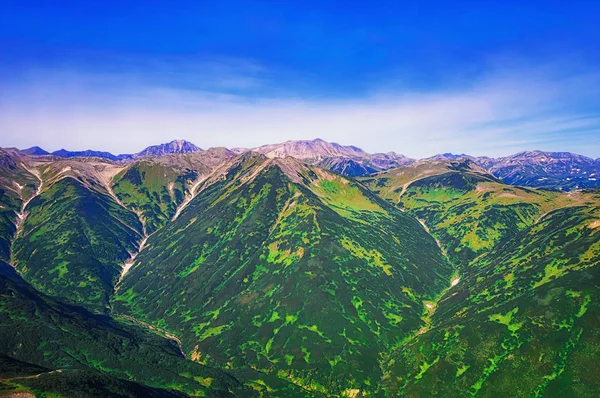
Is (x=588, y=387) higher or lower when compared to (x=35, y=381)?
lower

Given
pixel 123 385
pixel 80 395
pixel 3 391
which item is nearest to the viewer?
pixel 3 391

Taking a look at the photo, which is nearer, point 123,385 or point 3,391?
point 3,391

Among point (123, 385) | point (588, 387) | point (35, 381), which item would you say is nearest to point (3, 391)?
→ point (35, 381)

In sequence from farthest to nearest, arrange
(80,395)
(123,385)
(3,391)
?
1. (123,385)
2. (80,395)
3. (3,391)

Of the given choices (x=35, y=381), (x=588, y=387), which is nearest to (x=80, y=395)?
(x=35, y=381)

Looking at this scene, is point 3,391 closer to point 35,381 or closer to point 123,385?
point 35,381

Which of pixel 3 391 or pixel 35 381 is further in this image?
pixel 35 381

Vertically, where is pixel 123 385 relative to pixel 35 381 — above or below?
below

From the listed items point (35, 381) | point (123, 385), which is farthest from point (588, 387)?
point (35, 381)

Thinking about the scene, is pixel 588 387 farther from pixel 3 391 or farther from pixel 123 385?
pixel 3 391
